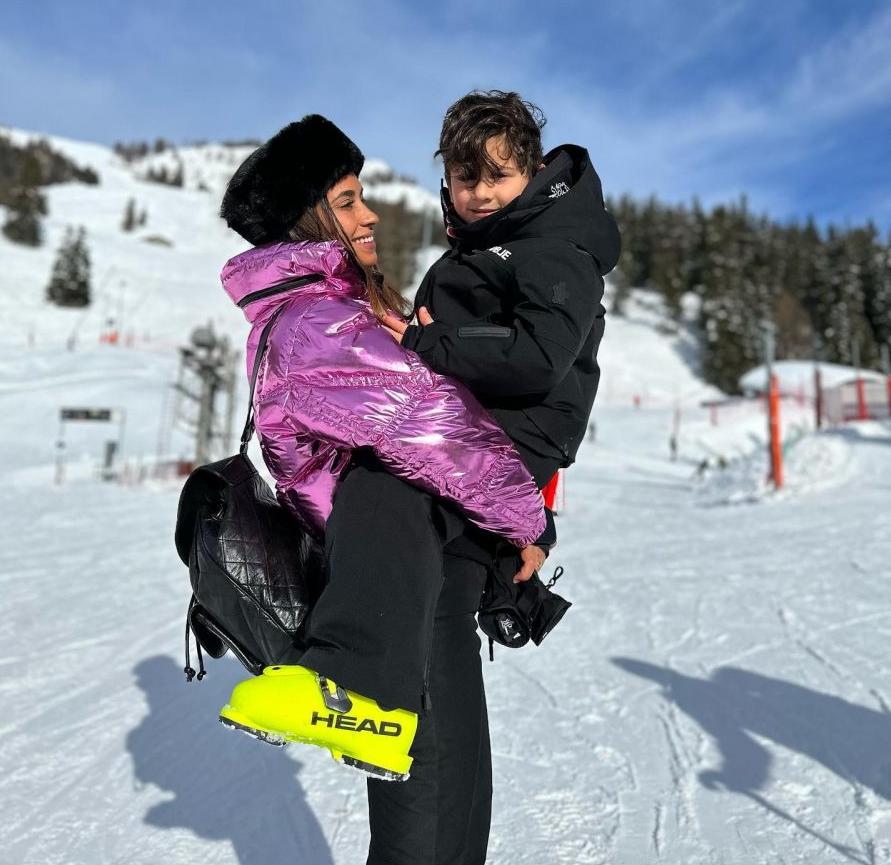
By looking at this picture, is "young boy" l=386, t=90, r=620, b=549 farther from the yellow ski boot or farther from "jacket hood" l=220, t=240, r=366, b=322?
the yellow ski boot

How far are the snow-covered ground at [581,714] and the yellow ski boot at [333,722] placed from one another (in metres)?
1.29

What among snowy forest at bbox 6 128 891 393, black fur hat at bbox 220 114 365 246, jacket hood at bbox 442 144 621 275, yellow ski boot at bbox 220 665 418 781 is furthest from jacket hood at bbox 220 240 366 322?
snowy forest at bbox 6 128 891 393

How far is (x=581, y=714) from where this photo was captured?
343cm

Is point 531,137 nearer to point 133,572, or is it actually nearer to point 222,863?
point 222,863

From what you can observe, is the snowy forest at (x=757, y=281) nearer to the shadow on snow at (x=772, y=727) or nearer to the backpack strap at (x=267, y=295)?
the shadow on snow at (x=772, y=727)

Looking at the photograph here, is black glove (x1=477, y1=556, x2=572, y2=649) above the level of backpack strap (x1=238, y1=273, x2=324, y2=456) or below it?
below

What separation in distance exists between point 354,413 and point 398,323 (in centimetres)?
24

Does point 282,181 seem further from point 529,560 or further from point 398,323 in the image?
point 529,560

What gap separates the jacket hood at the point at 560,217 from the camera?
1422mm

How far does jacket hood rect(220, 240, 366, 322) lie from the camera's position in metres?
1.38

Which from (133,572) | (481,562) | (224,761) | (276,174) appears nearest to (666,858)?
(481,562)

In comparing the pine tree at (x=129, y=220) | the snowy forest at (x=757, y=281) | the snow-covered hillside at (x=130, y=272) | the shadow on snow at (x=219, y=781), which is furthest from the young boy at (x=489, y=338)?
the pine tree at (x=129, y=220)

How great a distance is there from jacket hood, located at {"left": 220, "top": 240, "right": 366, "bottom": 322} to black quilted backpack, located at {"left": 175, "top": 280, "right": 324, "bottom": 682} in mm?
68

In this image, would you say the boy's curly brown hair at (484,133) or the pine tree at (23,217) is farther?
the pine tree at (23,217)
